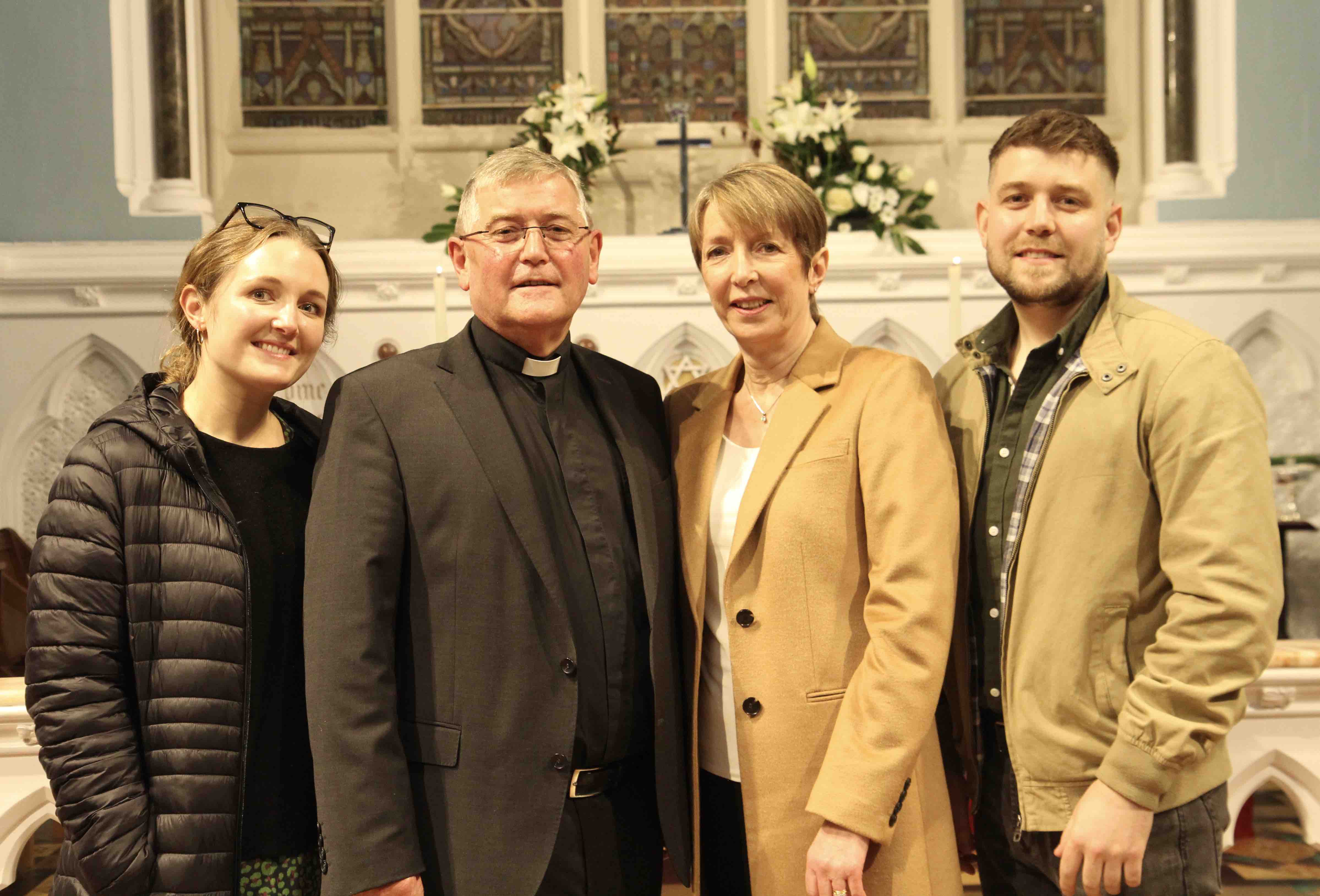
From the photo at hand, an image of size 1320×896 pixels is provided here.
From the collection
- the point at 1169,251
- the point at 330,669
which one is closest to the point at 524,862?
the point at 330,669

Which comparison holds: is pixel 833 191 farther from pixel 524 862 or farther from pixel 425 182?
pixel 524 862

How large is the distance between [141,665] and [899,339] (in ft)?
11.4

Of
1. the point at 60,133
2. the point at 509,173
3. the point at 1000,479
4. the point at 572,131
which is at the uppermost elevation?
the point at 60,133

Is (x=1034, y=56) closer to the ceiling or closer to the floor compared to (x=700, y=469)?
closer to the ceiling

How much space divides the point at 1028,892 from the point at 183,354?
1721mm

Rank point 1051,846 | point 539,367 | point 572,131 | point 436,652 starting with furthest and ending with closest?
point 572,131
point 539,367
point 1051,846
point 436,652

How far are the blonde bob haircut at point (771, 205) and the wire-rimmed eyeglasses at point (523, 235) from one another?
8.8 inches

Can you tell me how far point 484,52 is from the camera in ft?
17.3

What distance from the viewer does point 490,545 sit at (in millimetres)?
1646

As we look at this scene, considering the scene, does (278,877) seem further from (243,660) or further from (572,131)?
(572,131)

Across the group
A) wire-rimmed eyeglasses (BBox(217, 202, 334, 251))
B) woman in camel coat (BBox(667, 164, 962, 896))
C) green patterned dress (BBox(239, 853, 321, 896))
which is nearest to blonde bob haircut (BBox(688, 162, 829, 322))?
woman in camel coat (BBox(667, 164, 962, 896))

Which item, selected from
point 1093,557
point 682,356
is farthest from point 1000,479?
point 682,356

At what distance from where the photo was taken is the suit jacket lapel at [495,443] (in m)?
1.66

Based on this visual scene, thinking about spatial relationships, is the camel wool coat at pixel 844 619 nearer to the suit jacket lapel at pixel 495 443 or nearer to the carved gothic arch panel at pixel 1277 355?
the suit jacket lapel at pixel 495 443
